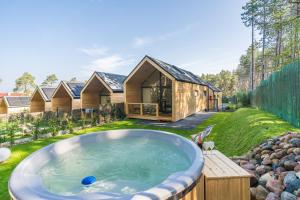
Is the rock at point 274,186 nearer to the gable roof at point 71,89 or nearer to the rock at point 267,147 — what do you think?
the rock at point 267,147

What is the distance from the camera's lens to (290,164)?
9.96 ft

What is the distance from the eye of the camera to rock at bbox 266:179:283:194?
8.81 feet

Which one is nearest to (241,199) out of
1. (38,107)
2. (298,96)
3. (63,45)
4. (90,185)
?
(90,185)

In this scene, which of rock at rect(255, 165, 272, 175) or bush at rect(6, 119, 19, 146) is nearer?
rock at rect(255, 165, 272, 175)

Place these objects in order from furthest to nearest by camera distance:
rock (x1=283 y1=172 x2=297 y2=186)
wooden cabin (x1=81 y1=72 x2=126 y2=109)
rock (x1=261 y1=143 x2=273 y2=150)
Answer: wooden cabin (x1=81 y1=72 x2=126 y2=109) → rock (x1=261 y1=143 x2=273 y2=150) → rock (x1=283 y1=172 x2=297 y2=186)

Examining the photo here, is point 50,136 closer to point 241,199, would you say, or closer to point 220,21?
point 241,199

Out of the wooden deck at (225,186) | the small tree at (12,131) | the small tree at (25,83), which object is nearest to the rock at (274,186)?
the wooden deck at (225,186)

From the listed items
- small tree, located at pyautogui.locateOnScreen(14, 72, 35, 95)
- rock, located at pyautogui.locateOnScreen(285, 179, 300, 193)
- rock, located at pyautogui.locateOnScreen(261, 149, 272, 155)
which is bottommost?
rock, located at pyautogui.locateOnScreen(285, 179, 300, 193)

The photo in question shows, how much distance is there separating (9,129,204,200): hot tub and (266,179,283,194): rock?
122 centimetres

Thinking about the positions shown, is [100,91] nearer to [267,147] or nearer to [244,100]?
[267,147]

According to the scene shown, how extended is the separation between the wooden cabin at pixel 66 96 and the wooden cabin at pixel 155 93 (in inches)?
239

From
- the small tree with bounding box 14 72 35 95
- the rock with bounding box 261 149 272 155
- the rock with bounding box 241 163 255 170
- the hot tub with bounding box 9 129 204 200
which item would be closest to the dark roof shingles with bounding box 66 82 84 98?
the hot tub with bounding box 9 129 204 200

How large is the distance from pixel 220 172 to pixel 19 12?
1663 cm

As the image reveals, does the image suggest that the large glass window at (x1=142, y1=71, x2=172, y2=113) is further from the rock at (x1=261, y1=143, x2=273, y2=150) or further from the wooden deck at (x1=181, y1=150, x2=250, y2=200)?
the wooden deck at (x1=181, y1=150, x2=250, y2=200)
